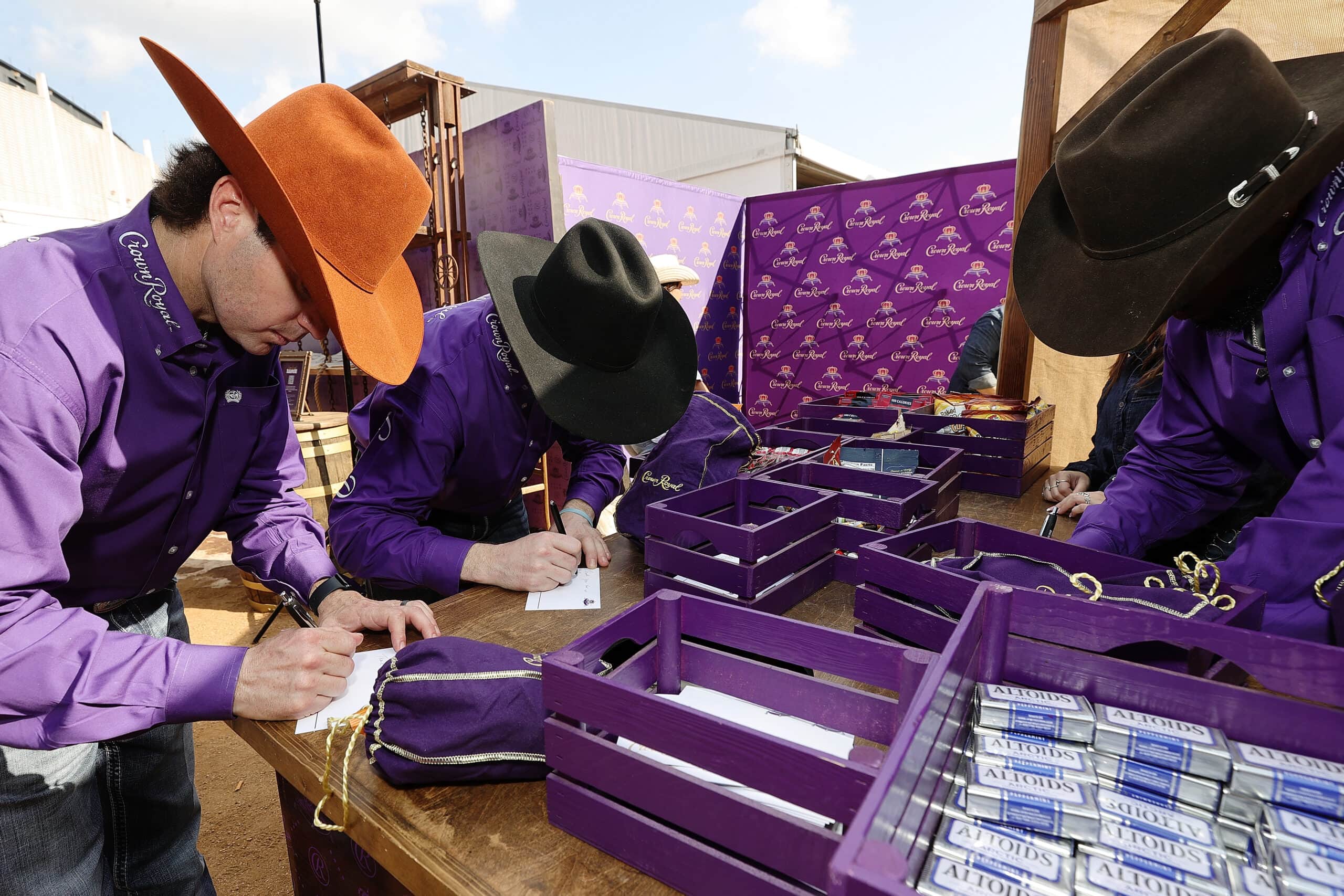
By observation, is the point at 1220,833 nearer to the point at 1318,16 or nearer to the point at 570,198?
the point at 1318,16

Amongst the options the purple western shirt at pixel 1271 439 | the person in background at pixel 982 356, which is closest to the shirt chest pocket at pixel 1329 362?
the purple western shirt at pixel 1271 439

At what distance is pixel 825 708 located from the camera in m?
0.78

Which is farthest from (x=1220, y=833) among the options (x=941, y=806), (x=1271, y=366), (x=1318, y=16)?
(x=1318, y=16)

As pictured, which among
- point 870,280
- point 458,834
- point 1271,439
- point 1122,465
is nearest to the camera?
point 458,834

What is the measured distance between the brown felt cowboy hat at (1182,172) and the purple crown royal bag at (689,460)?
2.70 ft

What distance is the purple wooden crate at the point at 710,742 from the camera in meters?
0.60

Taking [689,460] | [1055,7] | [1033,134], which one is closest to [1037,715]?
[689,460]

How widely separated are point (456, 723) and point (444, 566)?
2.63ft

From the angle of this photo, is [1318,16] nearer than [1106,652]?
No

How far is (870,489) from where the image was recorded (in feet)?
5.45

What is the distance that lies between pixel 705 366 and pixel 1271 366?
6.43 meters

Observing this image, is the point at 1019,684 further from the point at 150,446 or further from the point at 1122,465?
the point at 150,446

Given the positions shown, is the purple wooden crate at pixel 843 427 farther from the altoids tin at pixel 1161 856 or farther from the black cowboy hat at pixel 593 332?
the altoids tin at pixel 1161 856

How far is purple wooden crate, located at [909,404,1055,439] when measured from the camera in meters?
2.29
